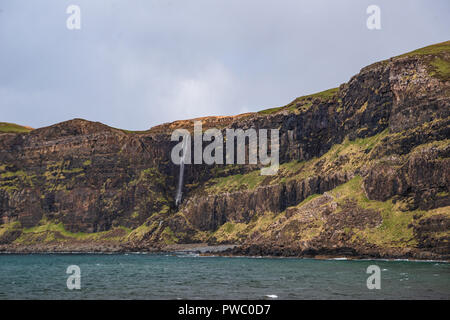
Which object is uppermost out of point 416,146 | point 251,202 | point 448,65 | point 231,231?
point 448,65

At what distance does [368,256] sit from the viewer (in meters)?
113

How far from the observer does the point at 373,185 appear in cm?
12912

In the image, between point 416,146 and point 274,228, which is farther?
point 274,228

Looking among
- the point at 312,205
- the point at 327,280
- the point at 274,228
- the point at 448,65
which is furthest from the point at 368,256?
the point at 448,65

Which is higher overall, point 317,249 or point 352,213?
point 352,213

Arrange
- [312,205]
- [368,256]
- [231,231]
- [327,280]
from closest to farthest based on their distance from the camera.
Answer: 1. [327,280]
2. [368,256]
3. [312,205]
4. [231,231]

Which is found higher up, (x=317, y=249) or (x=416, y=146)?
(x=416, y=146)

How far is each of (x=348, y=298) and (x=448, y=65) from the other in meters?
127

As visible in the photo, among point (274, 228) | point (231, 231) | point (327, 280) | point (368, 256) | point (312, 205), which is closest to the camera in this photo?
point (327, 280)

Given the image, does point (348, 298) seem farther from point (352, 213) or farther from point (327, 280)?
point (352, 213)
